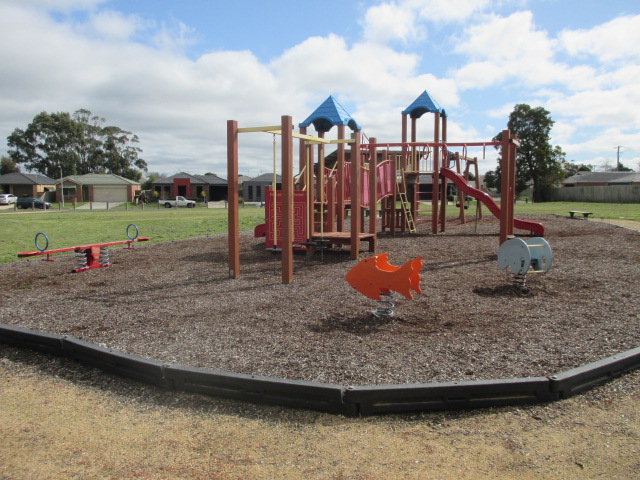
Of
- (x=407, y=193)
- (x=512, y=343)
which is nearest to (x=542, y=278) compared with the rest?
(x=512, y=343)

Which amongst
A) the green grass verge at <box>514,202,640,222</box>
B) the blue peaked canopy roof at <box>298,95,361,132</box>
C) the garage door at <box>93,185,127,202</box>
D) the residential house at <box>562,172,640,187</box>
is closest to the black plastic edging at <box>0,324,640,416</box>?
the blue peaked canopy roof at <box>298,95,361,132</box>

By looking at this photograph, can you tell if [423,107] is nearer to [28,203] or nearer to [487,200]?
[487,200]

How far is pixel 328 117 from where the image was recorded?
13055 mm

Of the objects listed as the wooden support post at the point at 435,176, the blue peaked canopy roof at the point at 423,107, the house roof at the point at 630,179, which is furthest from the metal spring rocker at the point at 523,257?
the house roof at the point at 630,179

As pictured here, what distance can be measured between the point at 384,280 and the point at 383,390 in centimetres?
239

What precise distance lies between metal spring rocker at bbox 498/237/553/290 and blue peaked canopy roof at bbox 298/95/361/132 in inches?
249

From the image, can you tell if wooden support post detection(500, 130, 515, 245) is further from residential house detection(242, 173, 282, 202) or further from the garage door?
the garage door

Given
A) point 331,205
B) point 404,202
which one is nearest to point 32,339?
point 331,205

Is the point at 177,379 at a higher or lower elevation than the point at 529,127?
lower

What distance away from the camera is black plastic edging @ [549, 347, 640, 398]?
12.9ft

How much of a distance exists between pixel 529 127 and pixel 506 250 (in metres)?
63.3

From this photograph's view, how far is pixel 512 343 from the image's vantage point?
5.18 metres

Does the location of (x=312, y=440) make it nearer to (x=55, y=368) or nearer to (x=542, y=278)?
(x=55, y=368)

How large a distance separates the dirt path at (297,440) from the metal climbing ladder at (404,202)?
546 inches
